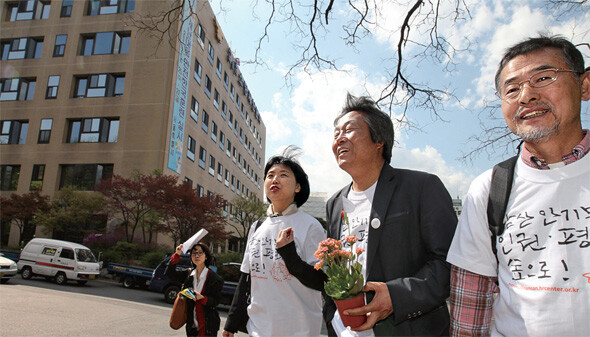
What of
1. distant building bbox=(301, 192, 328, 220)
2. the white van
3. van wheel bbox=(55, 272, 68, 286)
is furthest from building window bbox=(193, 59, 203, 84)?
distant building bbox=(301, 192, 328, 220)

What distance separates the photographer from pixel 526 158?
1524 millimetres

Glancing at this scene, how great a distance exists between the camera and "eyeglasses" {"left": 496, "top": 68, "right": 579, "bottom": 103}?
1471 millimetres

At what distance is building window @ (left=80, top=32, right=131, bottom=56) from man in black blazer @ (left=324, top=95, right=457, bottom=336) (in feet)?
87.7

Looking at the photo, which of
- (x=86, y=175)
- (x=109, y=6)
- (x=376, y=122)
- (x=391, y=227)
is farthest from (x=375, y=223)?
(x=109, y=6)

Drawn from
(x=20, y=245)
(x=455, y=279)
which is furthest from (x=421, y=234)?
(x=20, y=245)

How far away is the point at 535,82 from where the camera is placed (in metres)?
1.50

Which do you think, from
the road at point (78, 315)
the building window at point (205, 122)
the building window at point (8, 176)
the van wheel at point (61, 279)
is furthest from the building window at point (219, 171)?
the road at point (78, 315)

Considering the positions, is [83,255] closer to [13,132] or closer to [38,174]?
[38,174]

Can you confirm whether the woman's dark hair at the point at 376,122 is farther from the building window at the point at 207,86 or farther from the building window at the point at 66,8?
the building window at the point at 66,8

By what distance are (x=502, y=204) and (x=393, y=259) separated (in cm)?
59

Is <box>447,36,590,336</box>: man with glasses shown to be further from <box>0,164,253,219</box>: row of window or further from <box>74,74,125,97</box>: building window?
<box>74,74,125,97</box>: building window

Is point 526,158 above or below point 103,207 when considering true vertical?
below

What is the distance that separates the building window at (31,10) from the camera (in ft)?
88.3

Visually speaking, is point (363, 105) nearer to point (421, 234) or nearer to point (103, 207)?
point (421, 234)
